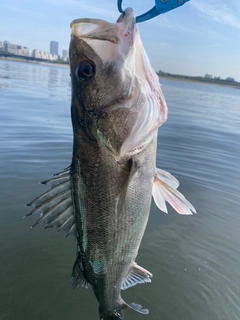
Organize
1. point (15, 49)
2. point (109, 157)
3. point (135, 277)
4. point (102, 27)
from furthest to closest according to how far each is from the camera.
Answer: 1. point (15, 49)
2. point (135, 277)
3. point (109, 157)
4. point (102, 27)

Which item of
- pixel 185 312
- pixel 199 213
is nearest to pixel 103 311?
pixel 185 312

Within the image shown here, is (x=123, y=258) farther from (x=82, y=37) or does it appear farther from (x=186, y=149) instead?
(x=186, y=149)

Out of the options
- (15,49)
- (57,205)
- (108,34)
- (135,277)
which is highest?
(15,49)

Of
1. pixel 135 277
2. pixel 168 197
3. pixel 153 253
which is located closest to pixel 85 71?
pixel 168 197

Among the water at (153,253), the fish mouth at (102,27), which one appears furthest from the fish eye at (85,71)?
the water at (153,253)

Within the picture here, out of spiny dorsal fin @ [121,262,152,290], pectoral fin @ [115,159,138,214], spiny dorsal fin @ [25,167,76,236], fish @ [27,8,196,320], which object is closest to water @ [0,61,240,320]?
spiny dorsal fin @ [121,262,152,290]

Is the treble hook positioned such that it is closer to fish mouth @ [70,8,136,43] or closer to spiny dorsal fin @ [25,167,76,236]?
fish mouth @ [70,8,136,43]

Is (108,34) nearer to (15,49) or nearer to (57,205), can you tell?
(57,205)
